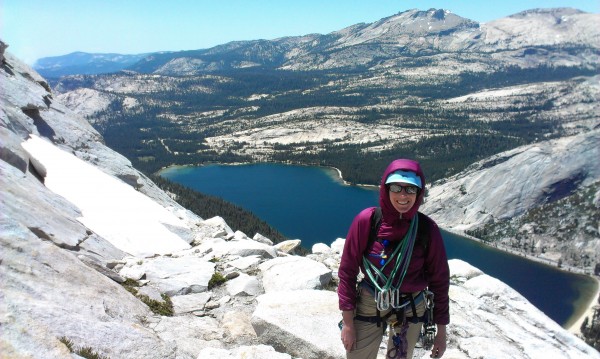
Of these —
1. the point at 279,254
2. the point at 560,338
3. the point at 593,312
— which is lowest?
the point at 593,312

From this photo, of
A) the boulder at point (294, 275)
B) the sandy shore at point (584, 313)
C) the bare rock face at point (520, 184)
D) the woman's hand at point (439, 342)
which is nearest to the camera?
the woman's hand at point (439, 342)

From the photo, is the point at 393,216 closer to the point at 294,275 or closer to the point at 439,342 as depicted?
the point at 439,342

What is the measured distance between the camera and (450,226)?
132 m

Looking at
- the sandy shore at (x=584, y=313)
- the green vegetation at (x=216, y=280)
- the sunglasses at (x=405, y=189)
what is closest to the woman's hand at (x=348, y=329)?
the sunglasses at (x=405, y=189)

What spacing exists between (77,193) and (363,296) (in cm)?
1927

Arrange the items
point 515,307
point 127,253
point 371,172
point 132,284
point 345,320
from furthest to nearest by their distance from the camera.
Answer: point 371,172 < point 127,253 < point 515,307 < point 132,284 < point 345,320

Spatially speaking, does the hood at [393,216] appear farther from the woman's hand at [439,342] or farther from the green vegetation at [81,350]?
the green vegetation at [81,350]

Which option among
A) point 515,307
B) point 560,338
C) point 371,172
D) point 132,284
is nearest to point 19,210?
point 132,284

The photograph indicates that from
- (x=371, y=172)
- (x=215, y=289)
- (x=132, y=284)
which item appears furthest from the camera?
(x=371, y=172)

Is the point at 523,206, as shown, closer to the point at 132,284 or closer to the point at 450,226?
the point at 450,226

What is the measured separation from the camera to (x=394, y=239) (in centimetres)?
648

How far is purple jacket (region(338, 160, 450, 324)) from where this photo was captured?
253 inches

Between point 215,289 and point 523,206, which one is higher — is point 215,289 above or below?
above

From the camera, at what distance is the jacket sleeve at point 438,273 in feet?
21.4
